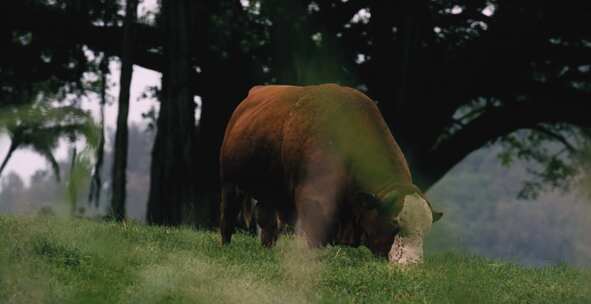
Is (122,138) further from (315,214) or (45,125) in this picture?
(45,125)

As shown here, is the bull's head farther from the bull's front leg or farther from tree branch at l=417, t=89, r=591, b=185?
tree branch at l=417, t=89, r=591, b=185

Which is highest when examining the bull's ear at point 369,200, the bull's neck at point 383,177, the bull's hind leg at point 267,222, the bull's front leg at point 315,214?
the bull's neck at point 383,177

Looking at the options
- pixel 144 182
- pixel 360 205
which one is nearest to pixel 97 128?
pixel 360 205

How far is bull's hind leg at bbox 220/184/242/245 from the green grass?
1.59 m

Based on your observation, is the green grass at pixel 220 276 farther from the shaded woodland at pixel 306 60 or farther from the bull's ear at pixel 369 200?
the shaded woodland at pixel 306 60

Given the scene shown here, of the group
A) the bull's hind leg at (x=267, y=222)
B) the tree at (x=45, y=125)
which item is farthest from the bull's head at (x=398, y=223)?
the tree at (x=45, y=125)

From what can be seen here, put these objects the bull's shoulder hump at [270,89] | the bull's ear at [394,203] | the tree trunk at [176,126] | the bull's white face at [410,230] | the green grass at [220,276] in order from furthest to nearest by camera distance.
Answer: the tree trunk at [176,126], the bull's shoulder hump at [270,89], the bull's ear at [394,203], the bull's white face at [410,230], the green grass at [220,276]

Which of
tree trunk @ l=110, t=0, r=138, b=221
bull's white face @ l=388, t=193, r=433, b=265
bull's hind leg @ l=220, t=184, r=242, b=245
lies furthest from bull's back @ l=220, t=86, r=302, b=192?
tree trunk @ l=110, t=0, r=138, b=221

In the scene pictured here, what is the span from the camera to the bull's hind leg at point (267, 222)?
A: 39.3 ft

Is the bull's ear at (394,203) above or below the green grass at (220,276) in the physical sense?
above

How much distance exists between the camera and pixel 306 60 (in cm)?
2070

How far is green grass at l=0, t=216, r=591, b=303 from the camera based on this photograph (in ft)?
21.6

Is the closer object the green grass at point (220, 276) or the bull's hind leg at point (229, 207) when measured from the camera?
the green grass at point (220, 276)

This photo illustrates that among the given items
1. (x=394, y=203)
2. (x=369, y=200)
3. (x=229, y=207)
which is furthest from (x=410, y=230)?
(x=229, y=207)
